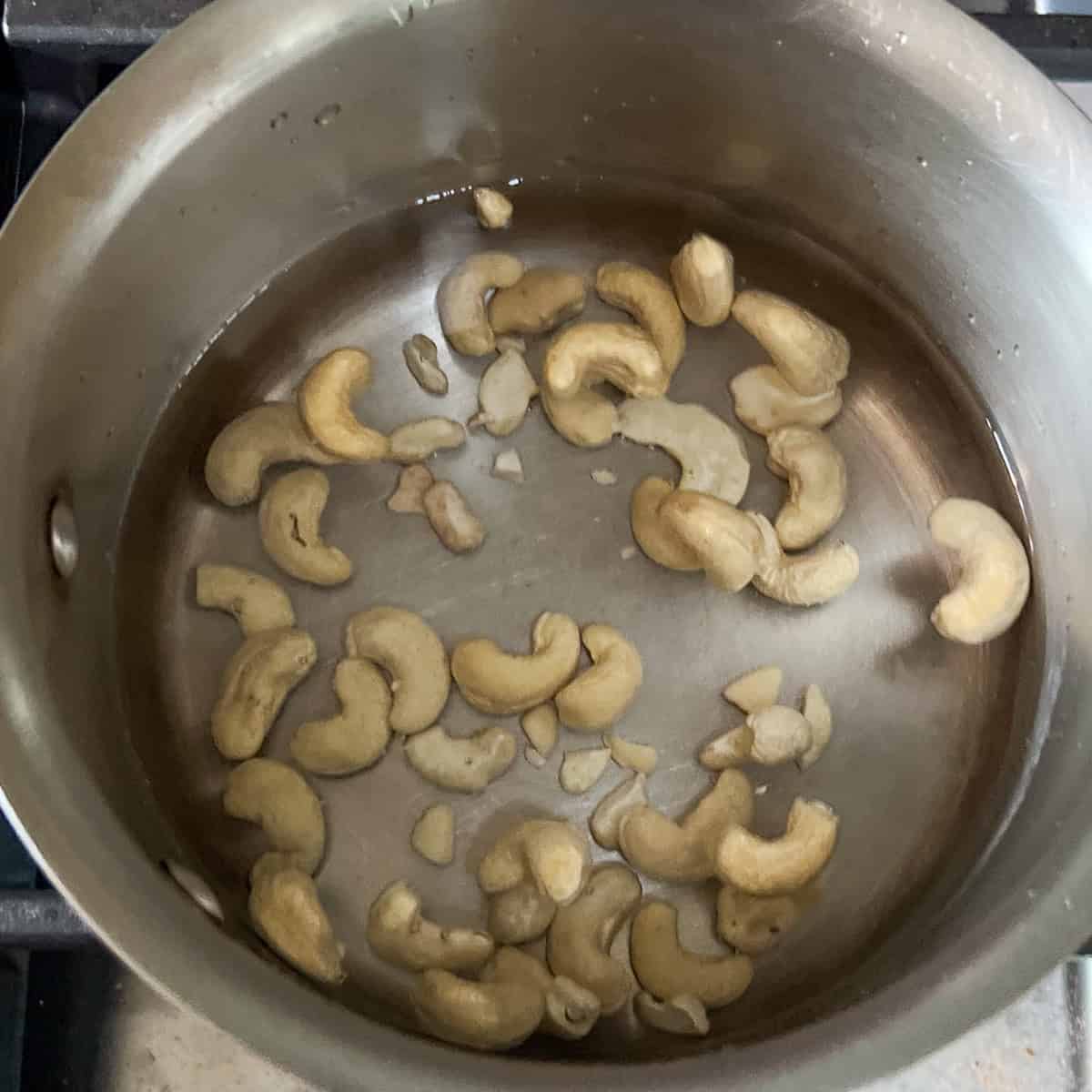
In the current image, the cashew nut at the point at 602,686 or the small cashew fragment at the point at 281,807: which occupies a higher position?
the cashew nut at the point at 602,686

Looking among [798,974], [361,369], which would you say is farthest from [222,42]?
[798,974]

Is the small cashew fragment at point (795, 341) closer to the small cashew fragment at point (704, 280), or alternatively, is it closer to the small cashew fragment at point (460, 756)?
the small cashew fragment at point (704, 280)

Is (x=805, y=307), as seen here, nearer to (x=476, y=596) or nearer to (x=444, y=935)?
(x=476, y=596)

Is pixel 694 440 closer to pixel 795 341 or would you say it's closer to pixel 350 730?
pixel 795 341

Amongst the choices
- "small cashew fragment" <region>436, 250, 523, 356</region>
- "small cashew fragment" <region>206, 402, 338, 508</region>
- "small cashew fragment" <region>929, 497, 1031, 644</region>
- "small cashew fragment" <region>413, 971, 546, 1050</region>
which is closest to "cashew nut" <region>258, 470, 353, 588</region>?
"small cashew fragment" <region>206, 402, 338, 508</region>

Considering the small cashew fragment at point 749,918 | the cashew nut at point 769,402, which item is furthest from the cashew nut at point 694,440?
the small cashew fragment at point 749,918

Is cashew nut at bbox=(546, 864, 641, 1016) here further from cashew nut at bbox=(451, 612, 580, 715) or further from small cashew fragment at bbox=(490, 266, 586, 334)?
small cashew fragment at bbox=(490, 266, 586, 334)
